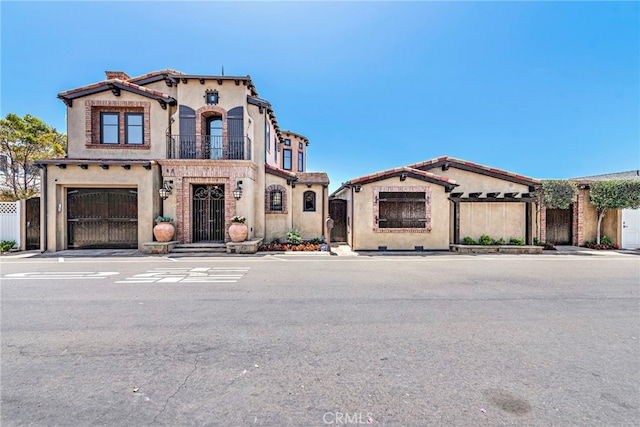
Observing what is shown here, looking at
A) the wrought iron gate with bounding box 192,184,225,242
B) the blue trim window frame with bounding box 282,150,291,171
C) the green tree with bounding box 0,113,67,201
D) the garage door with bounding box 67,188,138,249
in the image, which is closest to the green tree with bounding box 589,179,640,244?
the wrought iron gate with bounding box 192,184,225,242

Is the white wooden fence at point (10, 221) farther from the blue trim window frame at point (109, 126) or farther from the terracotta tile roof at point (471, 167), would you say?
the terracotta tile roof at point (471, 167)

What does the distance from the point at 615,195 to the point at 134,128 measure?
76.9 ft

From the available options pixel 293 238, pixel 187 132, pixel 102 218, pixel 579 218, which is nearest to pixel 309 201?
pixel 293 238

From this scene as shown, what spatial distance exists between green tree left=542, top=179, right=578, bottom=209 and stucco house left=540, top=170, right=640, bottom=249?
26.3 inches

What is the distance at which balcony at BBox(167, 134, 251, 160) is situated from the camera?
Answer: 1391 cm

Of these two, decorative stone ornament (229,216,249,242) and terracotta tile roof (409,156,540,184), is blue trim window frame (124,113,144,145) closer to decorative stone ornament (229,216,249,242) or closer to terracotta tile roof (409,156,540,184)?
decorative stone ornament (229,216,249,242)

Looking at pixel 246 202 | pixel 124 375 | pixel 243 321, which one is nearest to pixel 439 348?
pixel 243 321

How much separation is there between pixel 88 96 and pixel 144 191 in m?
5.49

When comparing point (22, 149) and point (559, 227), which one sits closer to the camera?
point (559, 227)

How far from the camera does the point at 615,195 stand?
550 inches

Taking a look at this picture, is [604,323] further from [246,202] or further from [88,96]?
[88,96]

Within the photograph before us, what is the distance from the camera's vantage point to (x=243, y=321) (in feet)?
15.0

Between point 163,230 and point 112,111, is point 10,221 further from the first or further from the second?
point 163,230

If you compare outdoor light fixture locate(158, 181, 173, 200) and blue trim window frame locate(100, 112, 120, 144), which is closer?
outdoor light fixture locate(158, 181, 173, 200)
